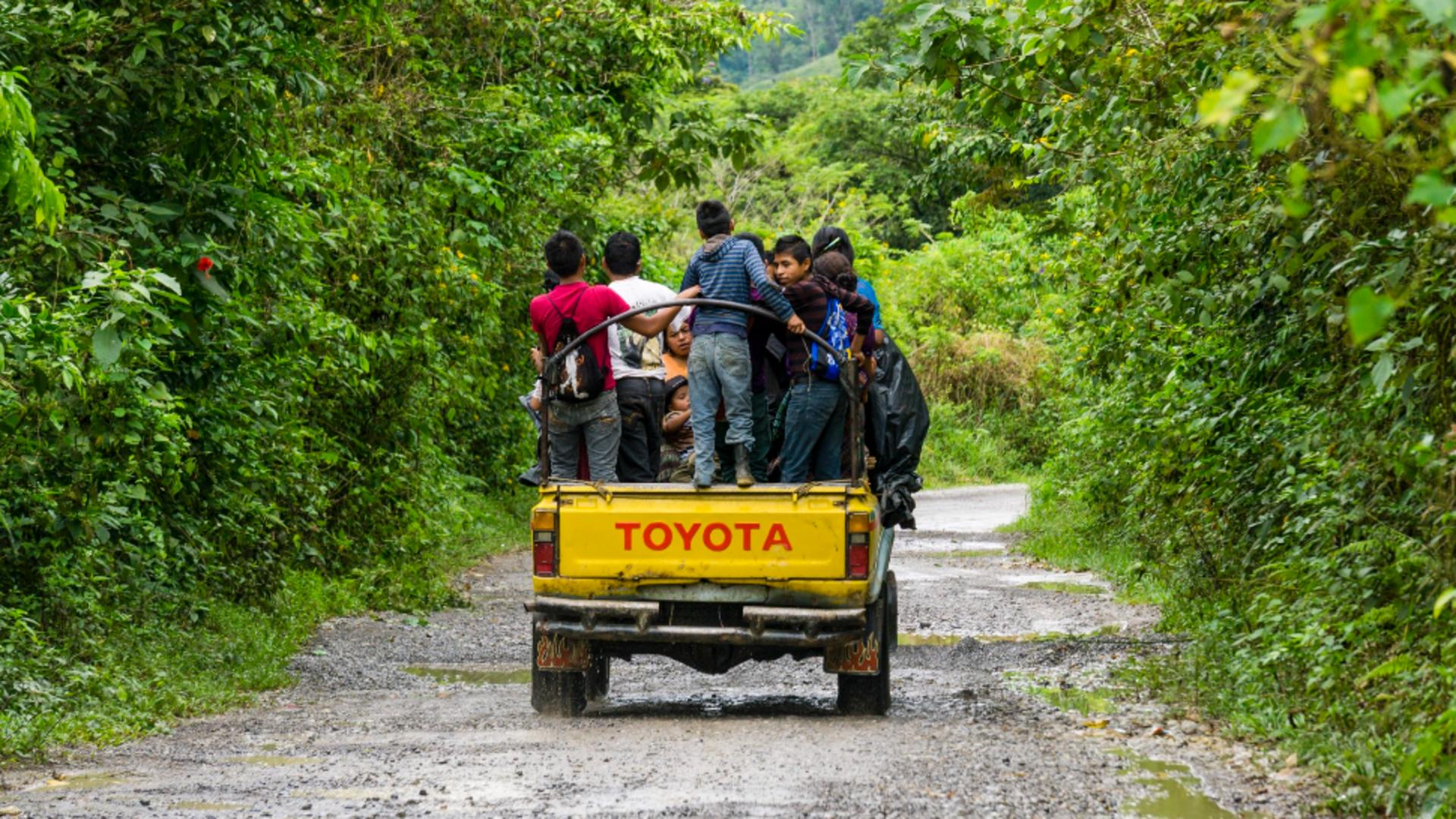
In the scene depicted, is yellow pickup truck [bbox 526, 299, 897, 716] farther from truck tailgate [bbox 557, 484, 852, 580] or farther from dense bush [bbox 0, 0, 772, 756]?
dense bush [bbox 0, 0, 772, 756]

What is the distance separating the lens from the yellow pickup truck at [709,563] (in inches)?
340

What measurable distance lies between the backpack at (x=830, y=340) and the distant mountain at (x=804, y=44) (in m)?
129

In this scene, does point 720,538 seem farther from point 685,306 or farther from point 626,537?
point 685,306

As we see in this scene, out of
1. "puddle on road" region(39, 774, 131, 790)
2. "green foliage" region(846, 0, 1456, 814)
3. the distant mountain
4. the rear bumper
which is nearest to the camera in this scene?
"green foliage" region(846, 0, 1456, 814)

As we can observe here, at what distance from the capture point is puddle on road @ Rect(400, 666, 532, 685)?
438 inches

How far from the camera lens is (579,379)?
30.7 feet

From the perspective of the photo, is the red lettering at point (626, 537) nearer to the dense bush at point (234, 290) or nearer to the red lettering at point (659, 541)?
the red lettering at point (659, 541)

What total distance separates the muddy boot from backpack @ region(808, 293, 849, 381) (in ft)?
1.92

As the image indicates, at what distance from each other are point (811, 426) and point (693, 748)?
2046 millimetres

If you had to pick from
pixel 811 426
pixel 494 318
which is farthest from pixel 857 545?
pixel 494 318

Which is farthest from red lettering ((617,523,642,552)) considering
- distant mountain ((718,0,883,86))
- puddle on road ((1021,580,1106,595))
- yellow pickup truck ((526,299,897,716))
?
distant mountain ((718,0,883,86))

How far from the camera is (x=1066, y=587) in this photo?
53.5 ft

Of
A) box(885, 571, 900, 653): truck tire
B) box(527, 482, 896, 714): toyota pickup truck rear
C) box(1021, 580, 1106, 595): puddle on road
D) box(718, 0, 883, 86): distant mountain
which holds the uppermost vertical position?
box(718, 0, 883, 86): distant mountain

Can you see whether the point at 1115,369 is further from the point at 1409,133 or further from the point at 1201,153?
the point at 1409,133
